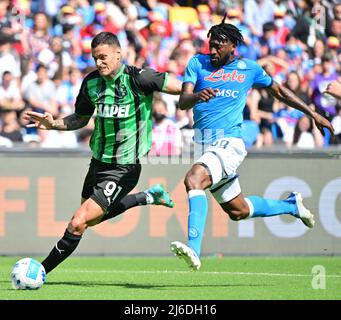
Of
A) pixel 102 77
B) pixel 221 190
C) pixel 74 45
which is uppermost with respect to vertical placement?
pixel 74 45

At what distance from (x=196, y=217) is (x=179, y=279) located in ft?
4.67

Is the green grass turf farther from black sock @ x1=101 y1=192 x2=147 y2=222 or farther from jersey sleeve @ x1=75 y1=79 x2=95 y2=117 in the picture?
jersey sleeve @ x1=75 y1=79 x2=95 y2=117

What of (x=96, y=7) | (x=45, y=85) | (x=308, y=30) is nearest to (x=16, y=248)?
(x=45, y=85)

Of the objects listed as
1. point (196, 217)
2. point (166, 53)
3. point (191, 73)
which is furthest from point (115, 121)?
point (166, 53)

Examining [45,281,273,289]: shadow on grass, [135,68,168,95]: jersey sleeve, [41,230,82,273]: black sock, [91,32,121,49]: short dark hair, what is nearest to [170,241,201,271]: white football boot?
[45,281,273,289]: shadow on grass

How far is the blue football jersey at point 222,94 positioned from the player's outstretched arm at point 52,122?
1291 millimetres

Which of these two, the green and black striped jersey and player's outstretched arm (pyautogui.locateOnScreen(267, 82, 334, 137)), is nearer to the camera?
the green and black striped jersey

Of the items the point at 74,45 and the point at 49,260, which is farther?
the point at 74,45

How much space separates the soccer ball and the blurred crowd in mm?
5201

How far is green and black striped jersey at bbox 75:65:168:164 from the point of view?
34.9 ft

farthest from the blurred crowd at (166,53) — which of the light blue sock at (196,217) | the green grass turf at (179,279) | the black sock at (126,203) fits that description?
the light blue sock at (196,217)
